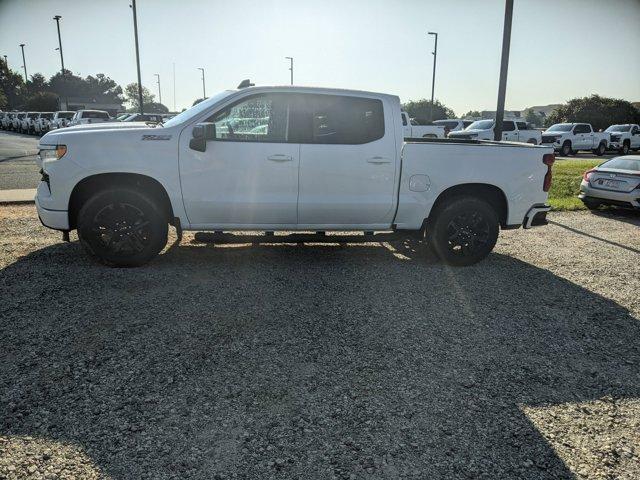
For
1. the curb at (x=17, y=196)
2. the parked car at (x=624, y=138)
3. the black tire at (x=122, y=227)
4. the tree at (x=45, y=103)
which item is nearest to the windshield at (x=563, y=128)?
the parked car at (x=624, y=138)

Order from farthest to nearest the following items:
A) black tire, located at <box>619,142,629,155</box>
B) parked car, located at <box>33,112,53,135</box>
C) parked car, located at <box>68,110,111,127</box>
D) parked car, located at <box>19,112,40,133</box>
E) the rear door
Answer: parked car, located at <box>19,112,40,133</box> < parked car, located at <box>33,112,53,135</box> < black tire, located at <box>619,142,629,155</box> < parked car, located at <box>68,110,111,127</box> < the rear door

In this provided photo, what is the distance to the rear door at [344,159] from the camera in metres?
5.59

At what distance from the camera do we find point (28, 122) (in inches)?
1588

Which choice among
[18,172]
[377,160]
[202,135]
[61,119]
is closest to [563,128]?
[377,160]

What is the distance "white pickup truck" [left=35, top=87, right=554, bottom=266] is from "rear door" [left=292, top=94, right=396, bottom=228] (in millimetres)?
12

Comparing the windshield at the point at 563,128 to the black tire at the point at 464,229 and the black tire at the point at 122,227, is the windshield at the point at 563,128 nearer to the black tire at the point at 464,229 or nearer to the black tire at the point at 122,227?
the black tire at the point at 464,229

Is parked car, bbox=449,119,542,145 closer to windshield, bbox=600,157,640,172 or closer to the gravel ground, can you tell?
windshield, bbox=600,157,640,172

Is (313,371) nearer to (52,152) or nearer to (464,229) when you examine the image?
(464,229)

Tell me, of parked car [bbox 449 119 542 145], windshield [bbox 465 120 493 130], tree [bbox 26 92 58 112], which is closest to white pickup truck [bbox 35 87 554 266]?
windshield [bbox 465 120 493 130]

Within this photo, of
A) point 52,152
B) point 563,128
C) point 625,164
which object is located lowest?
point 625,164

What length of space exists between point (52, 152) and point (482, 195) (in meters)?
5.01

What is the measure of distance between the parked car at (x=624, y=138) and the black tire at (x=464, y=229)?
29.5 meters

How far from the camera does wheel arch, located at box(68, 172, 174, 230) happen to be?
5398mm

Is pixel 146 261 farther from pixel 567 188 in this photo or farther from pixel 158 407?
pixel 567 188
